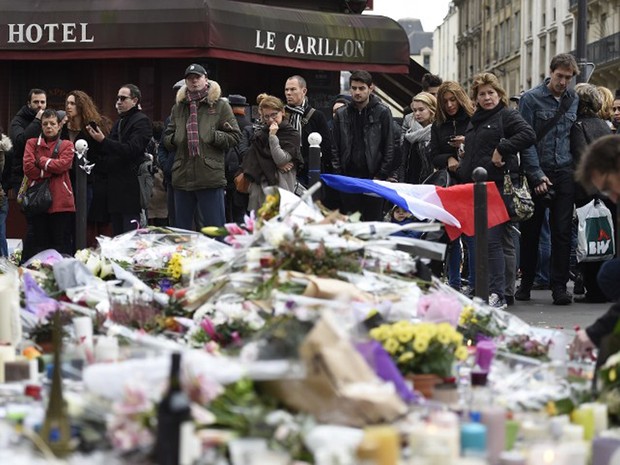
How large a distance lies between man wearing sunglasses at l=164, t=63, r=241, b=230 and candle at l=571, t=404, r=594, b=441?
7.30 metres

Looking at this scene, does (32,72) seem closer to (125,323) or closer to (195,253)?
(195,253)

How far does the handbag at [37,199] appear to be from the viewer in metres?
12.6

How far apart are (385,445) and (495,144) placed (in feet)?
24.0

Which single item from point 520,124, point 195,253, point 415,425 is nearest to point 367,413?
point 415,425

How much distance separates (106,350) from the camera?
19.4ft

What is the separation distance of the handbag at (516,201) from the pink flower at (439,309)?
4.20 meters

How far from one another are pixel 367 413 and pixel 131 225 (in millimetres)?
8698

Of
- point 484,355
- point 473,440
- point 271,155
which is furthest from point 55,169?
point 473,440

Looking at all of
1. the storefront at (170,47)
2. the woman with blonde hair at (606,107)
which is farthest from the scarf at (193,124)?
the storefront at (170,47)

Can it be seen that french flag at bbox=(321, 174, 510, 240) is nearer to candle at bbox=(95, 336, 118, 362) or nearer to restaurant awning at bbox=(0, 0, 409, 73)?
candle at bbox=(95, 336, 118, 362)

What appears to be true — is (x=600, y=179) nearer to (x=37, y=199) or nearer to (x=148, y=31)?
(x=37, y=199)

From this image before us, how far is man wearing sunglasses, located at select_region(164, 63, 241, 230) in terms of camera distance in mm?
12367

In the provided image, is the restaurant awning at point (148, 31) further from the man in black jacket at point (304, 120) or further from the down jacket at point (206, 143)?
the down jacket at point (206, 143)

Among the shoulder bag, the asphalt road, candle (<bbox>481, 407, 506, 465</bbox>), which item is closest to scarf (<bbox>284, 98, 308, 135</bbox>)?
the shoulder bag
